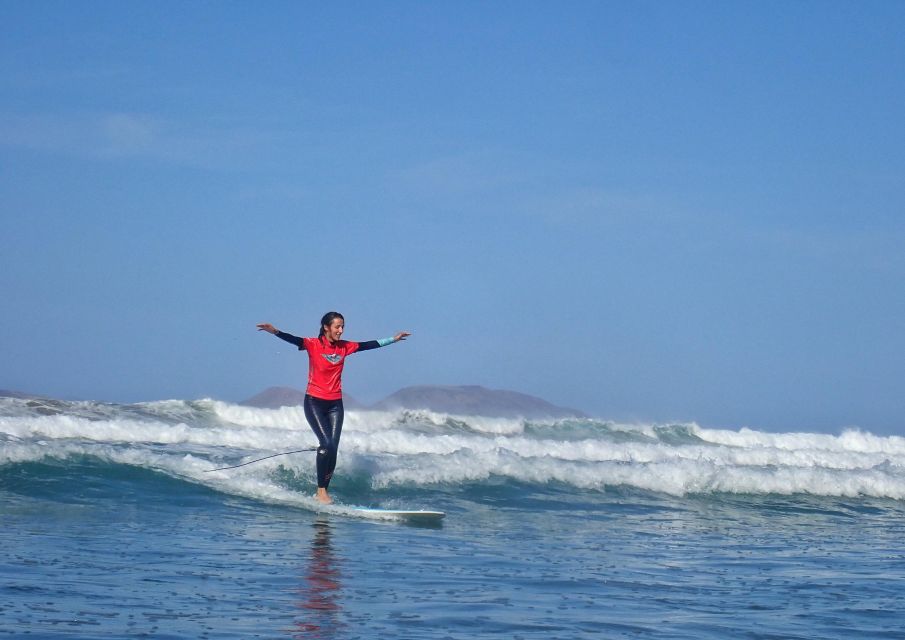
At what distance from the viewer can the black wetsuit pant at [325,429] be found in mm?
11070

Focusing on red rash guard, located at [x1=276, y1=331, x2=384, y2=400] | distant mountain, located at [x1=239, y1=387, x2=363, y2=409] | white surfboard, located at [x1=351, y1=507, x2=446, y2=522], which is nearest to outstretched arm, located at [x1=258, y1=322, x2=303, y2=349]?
red rash guard, located at [x1=276, y1=331, x2=384, y2=400]

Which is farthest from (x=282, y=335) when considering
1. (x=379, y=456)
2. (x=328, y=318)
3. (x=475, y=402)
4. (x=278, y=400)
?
(x=475, y=402)

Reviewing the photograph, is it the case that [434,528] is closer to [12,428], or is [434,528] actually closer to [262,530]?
[262,530]

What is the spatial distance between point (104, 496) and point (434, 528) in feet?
12.1

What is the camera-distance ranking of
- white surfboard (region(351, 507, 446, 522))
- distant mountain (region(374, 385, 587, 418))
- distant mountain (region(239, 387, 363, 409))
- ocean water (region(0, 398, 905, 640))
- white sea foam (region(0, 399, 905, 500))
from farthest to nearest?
1. distant mountain (region(374, 385, 587, 418))
2. distant mountain (region(239, 387, 363, 409))
3. white sea foam (region(0, 399, 905, 500))
4. white surfboard (region(351, 507, 446, 522))
5. ocean water (region(0, 398, 905, 640))

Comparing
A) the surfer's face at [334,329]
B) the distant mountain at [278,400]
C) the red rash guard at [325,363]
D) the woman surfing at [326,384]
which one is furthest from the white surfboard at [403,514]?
the distant mountain at [278,400]

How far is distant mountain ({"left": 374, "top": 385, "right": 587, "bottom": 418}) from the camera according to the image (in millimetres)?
34281

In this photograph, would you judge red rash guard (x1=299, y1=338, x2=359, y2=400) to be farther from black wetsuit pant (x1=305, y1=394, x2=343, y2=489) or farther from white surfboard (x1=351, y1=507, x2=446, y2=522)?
white surfboard (x1=351, y1=507, x2=446, y2=522)

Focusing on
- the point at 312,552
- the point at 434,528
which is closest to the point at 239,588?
the point at 312,552

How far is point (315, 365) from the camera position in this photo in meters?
11.1

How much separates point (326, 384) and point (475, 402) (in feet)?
85.0

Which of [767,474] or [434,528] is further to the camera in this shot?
[767,474]

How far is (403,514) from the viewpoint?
10.5m

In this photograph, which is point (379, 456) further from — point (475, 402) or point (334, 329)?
point (475, 402)
